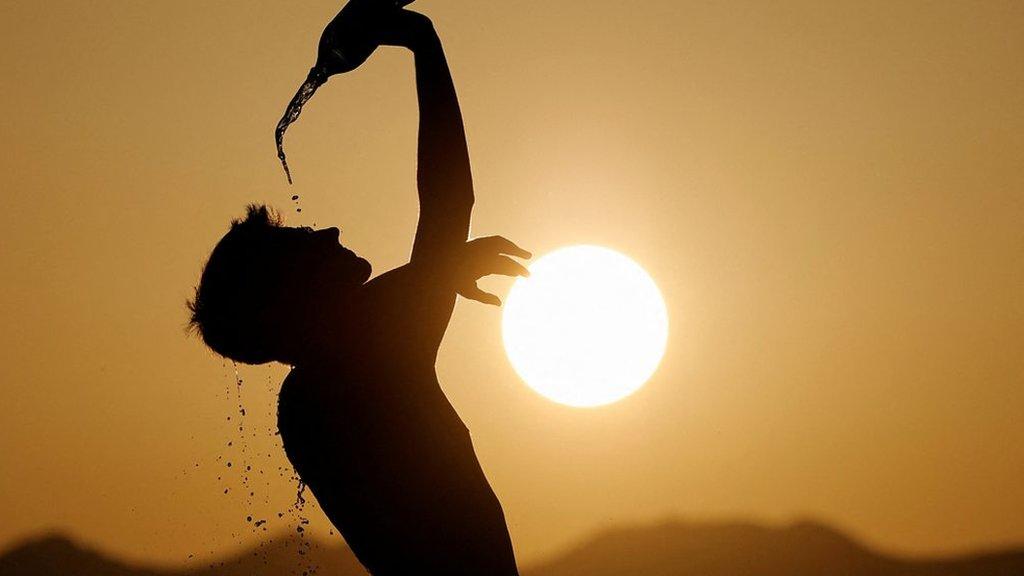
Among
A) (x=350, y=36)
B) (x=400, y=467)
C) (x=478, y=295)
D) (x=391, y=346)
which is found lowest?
(x=400, y=467)

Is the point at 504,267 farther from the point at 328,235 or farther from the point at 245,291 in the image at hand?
the point at 245,291

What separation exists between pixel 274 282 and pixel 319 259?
0.16m


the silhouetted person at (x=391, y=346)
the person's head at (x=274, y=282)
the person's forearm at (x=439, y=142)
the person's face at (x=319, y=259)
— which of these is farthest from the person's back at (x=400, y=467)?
the person's forearm at (x=439, y=142)

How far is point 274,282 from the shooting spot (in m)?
3.31

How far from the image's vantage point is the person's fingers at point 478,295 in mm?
3199

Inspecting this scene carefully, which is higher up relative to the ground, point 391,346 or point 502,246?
point 502,246

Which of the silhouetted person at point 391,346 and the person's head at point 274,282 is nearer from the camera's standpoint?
the silhouetted person at point 391,346

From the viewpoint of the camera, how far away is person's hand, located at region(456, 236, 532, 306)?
3.21 metres

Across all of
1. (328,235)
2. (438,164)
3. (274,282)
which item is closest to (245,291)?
(274,282)

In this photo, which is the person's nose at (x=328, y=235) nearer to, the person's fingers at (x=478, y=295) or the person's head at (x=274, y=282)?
the person's head at (x=274, y=282)

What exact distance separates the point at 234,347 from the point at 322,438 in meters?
0.41

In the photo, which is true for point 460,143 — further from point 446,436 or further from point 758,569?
point 758,569

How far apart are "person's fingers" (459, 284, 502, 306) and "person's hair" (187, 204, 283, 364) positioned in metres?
0.58

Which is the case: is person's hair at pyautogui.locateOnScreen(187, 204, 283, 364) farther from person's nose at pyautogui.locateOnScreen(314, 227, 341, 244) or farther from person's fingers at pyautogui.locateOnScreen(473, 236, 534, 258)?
person's fingers at pyautogui.locateOnScreen(473, 236, 534, 258)
